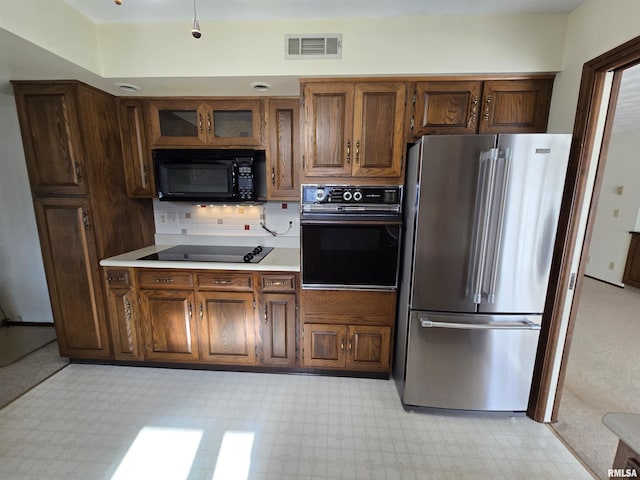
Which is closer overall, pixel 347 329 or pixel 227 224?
pixel 347 329

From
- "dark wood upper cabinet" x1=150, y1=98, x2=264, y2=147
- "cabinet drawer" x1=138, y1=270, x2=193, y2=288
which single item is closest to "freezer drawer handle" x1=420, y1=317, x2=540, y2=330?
"cabinet drawer" x1=138, y1=270, x2=193, y2=288

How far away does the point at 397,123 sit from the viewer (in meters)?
1.85

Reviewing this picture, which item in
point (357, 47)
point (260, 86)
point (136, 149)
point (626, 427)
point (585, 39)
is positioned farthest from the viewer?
point (136, 149)

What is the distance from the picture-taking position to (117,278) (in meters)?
2.12

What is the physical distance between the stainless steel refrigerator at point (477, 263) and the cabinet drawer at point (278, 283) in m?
0.85

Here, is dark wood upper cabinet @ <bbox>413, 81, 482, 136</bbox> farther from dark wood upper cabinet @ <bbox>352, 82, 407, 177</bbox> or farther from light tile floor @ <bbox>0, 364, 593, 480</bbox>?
light tile floor @ <bbox>0, 364, 593, 480</bbox>

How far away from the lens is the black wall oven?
6.26 ft

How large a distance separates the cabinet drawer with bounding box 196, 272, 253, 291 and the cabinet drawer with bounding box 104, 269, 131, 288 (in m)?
0.59

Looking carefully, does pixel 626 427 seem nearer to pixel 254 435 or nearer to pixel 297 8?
pixel 254 435

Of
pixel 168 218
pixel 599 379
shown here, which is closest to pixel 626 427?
pixel 599 379

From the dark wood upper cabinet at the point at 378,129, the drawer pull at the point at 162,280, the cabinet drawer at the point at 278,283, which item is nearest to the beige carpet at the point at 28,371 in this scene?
the drawer pull at the point at 162,280

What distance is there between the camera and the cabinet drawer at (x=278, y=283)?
6.68 ft

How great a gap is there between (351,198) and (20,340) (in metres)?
3.52

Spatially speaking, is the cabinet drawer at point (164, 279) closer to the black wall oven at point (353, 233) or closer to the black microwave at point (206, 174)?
the black microwave at point (206, 174)
